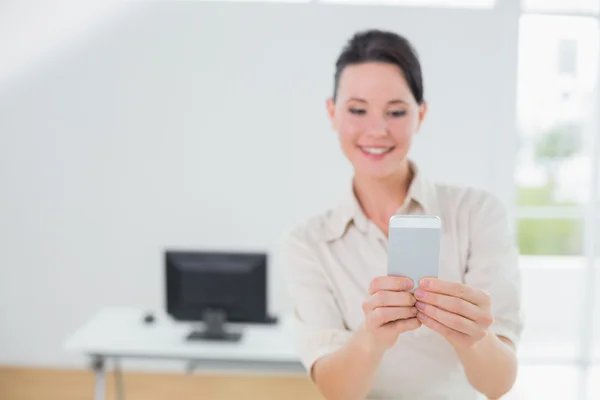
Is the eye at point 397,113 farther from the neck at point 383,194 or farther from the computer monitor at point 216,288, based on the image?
the computer monitor at point 216,288

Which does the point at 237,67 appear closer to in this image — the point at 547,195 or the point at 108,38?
the point at 108,38

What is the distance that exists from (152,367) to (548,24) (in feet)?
10.4

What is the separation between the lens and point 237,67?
352 cm

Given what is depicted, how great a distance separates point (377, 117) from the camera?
1.30m

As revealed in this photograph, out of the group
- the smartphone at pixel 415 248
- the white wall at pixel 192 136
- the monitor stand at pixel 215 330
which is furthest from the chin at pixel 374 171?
the white wall at pixel 192 136

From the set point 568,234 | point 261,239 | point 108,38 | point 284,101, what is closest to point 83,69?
point 108,38

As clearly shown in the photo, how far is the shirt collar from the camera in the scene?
1.30 metres

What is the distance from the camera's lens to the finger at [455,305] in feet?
3.17

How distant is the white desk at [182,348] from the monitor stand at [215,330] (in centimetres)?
3

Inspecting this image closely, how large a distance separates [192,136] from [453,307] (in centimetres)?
279

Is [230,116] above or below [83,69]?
below

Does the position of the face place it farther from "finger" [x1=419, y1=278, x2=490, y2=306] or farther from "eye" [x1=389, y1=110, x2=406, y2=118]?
"finger" [x1=419, y1=278, x2=490, y2=306]

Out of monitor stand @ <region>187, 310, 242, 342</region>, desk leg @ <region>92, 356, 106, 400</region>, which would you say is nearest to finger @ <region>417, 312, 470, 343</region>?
monitor stand @ <region>187, 310, 242, 342</region>

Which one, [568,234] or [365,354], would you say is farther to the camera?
[568,234]
